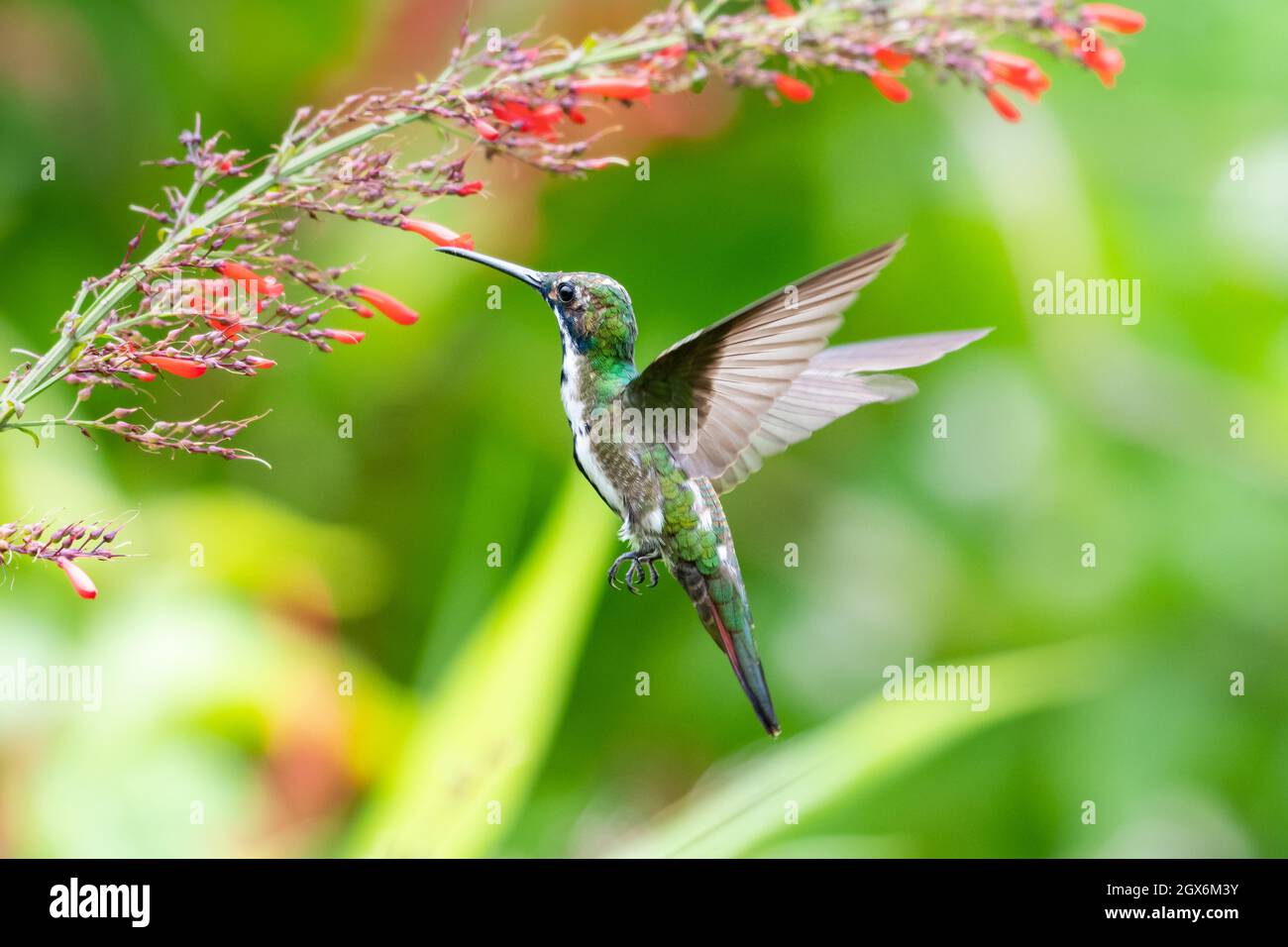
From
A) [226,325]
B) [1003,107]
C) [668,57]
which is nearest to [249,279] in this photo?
[226,325]

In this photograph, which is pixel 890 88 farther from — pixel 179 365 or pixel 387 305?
pixel 179 365

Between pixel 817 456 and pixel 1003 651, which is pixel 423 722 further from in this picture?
pixel 1003 651

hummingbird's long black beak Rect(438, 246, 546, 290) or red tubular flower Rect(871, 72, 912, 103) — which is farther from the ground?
red tubular flower Rect(871, 72, 912, 103)

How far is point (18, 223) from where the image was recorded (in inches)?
124

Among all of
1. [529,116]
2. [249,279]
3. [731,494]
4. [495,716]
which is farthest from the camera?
[731,494]

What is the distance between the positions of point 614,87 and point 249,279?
0.45 meters

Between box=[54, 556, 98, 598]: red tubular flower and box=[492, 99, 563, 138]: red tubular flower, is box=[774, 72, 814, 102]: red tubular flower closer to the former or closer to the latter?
box=[492, 99, 563, 138]: red tubular flower

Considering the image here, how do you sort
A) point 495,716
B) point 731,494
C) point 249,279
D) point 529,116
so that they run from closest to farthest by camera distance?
point 249,279, point 529,116, point 495,716, point 731,494

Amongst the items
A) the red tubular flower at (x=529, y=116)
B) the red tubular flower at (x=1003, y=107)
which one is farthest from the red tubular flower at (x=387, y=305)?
the red tubular flower at (x=1003, y=107)

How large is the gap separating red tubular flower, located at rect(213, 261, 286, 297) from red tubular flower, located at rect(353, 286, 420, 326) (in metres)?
0.08

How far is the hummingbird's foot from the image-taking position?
1517mm

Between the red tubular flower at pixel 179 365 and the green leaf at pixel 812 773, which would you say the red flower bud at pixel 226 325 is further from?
the green leaf at pixel 812 773

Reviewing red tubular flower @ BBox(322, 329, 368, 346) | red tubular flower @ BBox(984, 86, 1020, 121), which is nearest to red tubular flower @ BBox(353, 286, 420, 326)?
red tubular flower @ BBox(322, 329, 368, 346)

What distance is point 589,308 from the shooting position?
5.05 ft
